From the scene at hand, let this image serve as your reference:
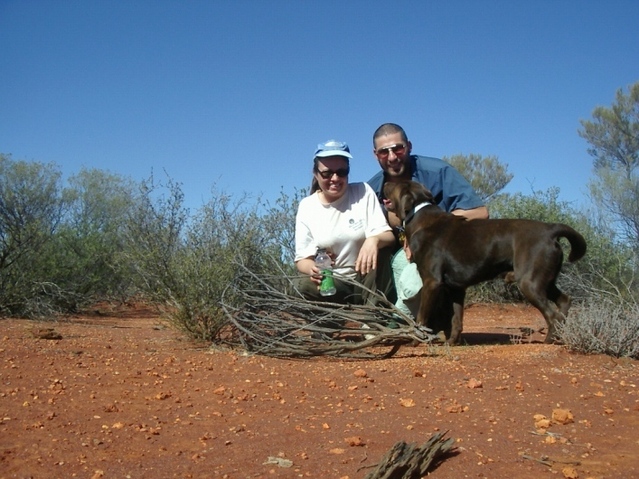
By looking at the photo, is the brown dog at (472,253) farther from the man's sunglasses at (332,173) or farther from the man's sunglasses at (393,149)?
the man's sunglasses at (332,173)

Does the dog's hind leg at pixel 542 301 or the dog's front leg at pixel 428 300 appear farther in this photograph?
the dog's front leg at pixel 428 300

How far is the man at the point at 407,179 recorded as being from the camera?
6551 mm

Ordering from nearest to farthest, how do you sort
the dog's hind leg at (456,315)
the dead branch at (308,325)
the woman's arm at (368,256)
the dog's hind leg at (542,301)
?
the dead branch at (308,325) → the dog's hind leg at (542,301) → the woman's arm at (368,256) → the dog's hind leg at (456,315)

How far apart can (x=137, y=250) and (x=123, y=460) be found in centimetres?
410

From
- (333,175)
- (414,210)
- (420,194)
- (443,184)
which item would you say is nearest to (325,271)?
(333,175)

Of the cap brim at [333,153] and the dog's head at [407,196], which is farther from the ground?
the cap brim at [333,153]

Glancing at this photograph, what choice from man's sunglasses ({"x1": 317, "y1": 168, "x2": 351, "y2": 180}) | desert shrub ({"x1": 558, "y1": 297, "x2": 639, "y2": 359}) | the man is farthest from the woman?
desert shrub ({"x1": 558, "y1": 297, "x2": 639, "y2": 359})

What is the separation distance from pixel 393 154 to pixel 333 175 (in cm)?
87

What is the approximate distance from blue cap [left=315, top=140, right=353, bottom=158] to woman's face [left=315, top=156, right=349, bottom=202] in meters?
0.05

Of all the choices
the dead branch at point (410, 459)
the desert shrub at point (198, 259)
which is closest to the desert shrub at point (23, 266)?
the desert shrub at point (198, 259)

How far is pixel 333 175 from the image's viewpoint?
6.05 m

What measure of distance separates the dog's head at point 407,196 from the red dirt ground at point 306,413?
1559mm

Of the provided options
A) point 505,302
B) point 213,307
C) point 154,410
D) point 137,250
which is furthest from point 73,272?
point 154,410

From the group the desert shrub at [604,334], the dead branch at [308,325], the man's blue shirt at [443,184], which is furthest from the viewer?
the man's blue shirt at [443,184]
